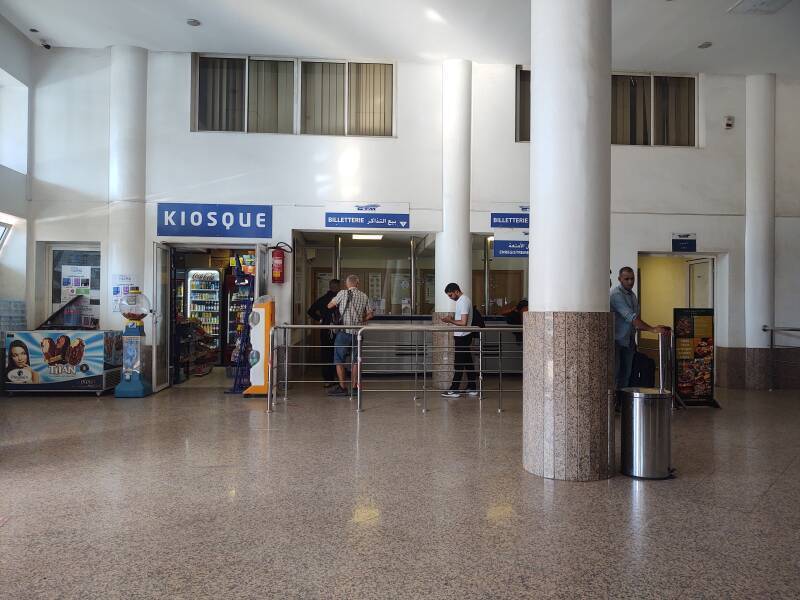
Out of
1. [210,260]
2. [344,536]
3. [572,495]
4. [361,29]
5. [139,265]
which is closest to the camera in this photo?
[344,536]

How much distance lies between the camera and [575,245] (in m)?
4.13

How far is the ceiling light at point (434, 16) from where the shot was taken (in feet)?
24.8

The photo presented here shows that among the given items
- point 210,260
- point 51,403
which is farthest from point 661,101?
point 51,403

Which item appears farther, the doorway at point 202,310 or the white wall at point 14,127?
the doorway at point 202,310

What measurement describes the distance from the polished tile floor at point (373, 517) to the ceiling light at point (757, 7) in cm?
496

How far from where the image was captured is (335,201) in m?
8.99

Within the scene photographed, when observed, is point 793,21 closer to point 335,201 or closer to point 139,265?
point 335,201

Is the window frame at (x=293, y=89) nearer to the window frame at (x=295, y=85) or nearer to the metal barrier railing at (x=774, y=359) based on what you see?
the window frame at (x=295, y=85)

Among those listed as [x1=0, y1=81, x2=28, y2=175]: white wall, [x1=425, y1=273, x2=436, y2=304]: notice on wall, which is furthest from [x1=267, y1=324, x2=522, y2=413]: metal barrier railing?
[x1=0, y1=81, x2=28, y2=175]: white wall

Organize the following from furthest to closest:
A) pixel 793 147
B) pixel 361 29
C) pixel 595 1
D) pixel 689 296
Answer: pixel 689 296
pixel 793 147
pixel 361 29
pixel 595 1

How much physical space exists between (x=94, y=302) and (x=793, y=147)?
35.5ft

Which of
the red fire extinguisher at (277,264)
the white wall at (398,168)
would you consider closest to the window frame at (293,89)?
the white wall at (398,168)

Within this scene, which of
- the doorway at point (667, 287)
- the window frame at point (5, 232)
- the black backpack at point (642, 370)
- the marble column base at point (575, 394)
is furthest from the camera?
the doorway at point (667, 287)

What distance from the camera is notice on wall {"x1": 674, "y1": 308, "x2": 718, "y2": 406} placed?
7.30 metres
